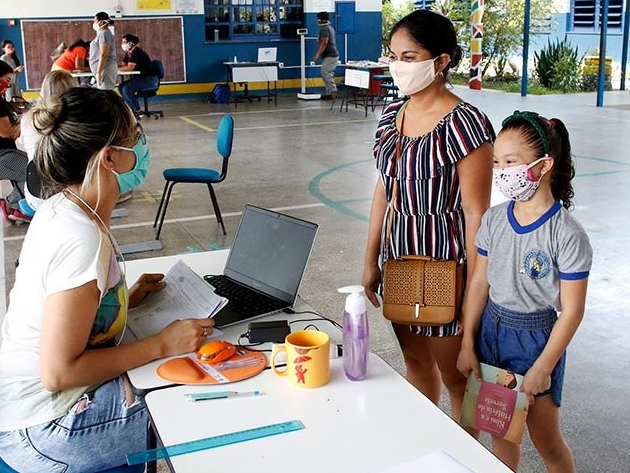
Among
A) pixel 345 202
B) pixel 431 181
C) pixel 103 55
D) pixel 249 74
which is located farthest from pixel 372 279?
pixel 249 74

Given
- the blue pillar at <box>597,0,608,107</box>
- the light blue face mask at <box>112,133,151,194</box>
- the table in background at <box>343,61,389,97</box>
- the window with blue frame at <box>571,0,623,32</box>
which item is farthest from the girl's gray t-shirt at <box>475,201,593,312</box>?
the window with blue frame at <box>571,0,623,32</box>

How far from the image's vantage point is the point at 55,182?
191cm

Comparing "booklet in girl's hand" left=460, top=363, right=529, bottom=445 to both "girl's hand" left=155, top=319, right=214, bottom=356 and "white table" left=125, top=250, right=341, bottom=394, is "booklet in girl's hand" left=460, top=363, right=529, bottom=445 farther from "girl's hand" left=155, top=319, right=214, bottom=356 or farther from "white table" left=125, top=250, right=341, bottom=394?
"girl's hand" left=155, top=319, right=214, bottom=356

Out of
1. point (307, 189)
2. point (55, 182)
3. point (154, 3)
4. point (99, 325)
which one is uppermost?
point (154, 3)

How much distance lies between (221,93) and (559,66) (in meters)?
6.89

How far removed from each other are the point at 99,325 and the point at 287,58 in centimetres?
1409

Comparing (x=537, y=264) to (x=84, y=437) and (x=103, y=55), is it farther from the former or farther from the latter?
(x=103, y=55)

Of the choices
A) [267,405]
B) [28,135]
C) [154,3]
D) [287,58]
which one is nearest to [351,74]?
[287,58]

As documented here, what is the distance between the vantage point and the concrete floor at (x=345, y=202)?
3.31 meters

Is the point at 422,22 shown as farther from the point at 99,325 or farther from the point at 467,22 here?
the point at 467,22

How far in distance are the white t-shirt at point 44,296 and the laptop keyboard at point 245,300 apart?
17.4 inches

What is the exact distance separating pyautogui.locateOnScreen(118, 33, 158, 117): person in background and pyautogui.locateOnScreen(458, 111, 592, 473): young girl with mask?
10936 millimetres

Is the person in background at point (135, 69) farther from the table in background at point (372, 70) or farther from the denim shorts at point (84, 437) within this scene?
the denim shorts at point (84, 437)

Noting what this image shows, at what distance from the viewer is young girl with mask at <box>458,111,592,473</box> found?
1981mm
